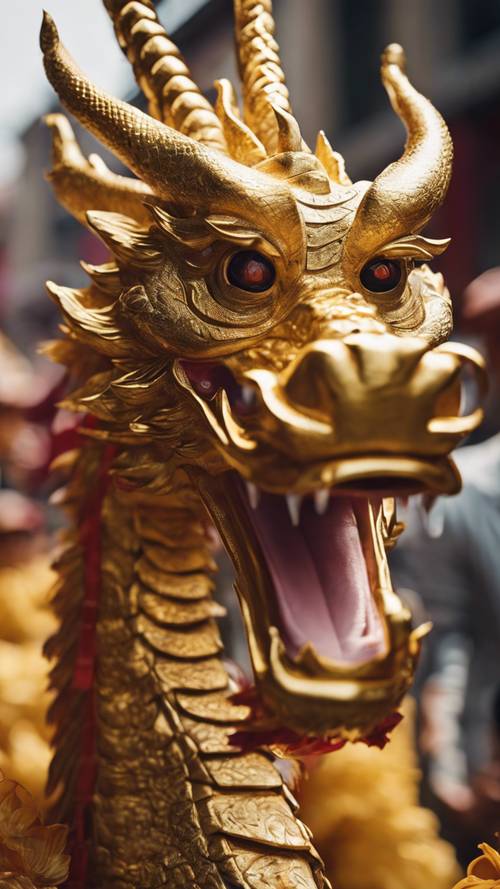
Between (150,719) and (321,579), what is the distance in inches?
13.0

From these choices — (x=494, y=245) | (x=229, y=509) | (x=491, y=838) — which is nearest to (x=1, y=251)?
(x=494, y=245)

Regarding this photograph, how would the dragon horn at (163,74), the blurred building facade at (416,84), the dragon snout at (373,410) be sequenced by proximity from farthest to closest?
the blurred building facade at (416,84), the dragon horn at (163,74), the dragon snout at (373,410)

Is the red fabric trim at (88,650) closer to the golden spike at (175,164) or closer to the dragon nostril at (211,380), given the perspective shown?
the dragon nostril at (211,380)

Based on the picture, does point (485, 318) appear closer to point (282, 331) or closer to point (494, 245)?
point (282, 331)

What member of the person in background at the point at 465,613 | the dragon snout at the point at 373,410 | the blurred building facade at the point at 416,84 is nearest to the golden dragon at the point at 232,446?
the dragon snout at the point at 373,410

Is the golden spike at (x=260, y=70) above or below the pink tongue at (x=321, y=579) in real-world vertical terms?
above

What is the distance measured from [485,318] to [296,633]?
159cm

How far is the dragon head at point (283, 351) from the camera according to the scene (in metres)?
0.79

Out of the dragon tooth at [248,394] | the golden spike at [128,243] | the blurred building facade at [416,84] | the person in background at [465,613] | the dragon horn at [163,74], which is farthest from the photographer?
the blurred building facade at [416,84]

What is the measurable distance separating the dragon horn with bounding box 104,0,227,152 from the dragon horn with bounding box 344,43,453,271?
0.21m

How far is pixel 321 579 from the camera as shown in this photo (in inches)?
35.4

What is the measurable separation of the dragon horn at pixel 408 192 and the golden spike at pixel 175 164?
0.06 metres

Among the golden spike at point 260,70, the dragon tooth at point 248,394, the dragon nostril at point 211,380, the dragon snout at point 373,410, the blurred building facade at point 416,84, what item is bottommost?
the dragon snout at point 373,410

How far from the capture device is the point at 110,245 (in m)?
1.02
